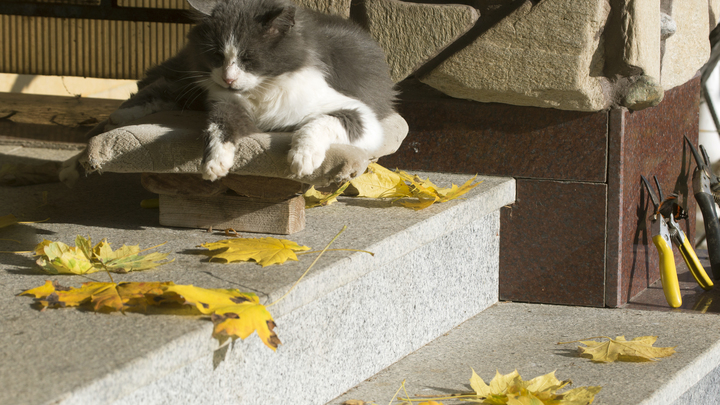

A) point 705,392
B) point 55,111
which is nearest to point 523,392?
point 705,392

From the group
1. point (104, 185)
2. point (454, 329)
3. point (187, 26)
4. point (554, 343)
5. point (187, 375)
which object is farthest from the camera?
point (187, 26)

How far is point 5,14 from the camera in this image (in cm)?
344

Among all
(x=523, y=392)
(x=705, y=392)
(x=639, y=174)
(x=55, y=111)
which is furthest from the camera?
(x=55, y=111)

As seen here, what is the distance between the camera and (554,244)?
275cm

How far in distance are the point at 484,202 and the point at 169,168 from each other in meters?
1.13

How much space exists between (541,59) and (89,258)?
1.70 meters

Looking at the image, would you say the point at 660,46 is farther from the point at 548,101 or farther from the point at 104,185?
the point at 104,185

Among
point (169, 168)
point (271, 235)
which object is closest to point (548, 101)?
point (271, 235)

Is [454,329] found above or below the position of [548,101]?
below

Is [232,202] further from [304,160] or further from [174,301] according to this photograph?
[174,301]

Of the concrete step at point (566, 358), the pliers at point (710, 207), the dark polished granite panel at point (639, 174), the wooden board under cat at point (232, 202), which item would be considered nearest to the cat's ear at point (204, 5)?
the wooden board under cat at point (232, 202)

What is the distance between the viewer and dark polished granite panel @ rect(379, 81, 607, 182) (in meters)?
2.66

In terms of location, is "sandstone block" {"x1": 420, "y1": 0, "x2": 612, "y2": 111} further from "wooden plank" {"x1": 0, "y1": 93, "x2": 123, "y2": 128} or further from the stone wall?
"wooden plank" {"x1": 0, "y1": 93, "x2": 123, "y2": 128}

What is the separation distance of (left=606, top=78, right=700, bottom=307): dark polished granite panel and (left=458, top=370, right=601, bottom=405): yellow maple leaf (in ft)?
3.14
